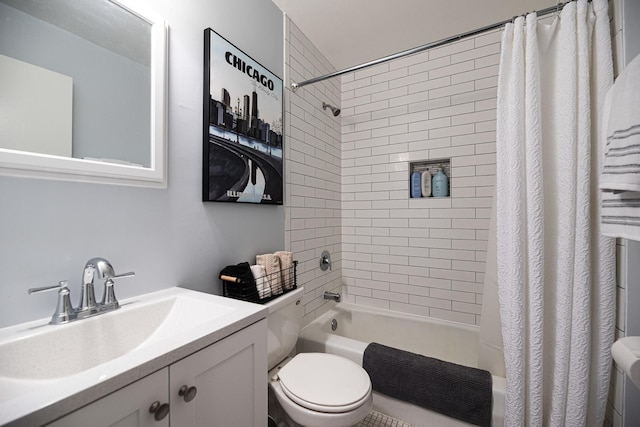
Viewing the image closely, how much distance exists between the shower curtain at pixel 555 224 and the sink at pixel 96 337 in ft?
4.22

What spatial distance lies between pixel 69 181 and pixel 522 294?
179cm

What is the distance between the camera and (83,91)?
87 centimetres

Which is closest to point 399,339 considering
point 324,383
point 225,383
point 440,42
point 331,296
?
point 331,296

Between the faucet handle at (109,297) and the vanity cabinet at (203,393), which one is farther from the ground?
the faucet handle at (109,297)

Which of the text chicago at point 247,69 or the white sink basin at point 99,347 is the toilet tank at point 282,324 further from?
the text chicago at point 247,69

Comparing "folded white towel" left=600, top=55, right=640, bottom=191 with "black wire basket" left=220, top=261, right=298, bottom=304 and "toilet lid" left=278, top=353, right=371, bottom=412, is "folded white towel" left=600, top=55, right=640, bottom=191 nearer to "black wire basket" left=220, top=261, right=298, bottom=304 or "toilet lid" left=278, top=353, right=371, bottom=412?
"toilet lid" left=278, top=353, right=371, bottom=412

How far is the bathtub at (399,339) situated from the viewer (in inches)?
54.0

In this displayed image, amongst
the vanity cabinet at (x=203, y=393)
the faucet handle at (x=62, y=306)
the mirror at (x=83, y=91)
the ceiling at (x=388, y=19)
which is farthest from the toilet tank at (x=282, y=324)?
the ceiling at (x=388, y=19)

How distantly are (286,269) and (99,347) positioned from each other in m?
0.86

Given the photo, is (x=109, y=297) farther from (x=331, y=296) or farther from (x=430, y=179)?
(x=430, y=179)

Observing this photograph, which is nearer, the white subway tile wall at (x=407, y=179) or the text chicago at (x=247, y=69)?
the text chicago at (x=247, y=69)

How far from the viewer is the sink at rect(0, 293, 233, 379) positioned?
0.65 metres

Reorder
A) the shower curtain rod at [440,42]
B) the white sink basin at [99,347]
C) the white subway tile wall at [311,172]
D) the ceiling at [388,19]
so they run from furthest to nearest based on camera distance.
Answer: the white subway tile wall at [311,172], the ceiling at [388,19], the shower curtain rod at [440,42], the white sink basin at [99,347]

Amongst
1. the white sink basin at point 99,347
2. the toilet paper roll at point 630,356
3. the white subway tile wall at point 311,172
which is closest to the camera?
the white sink basin at point 99,347
